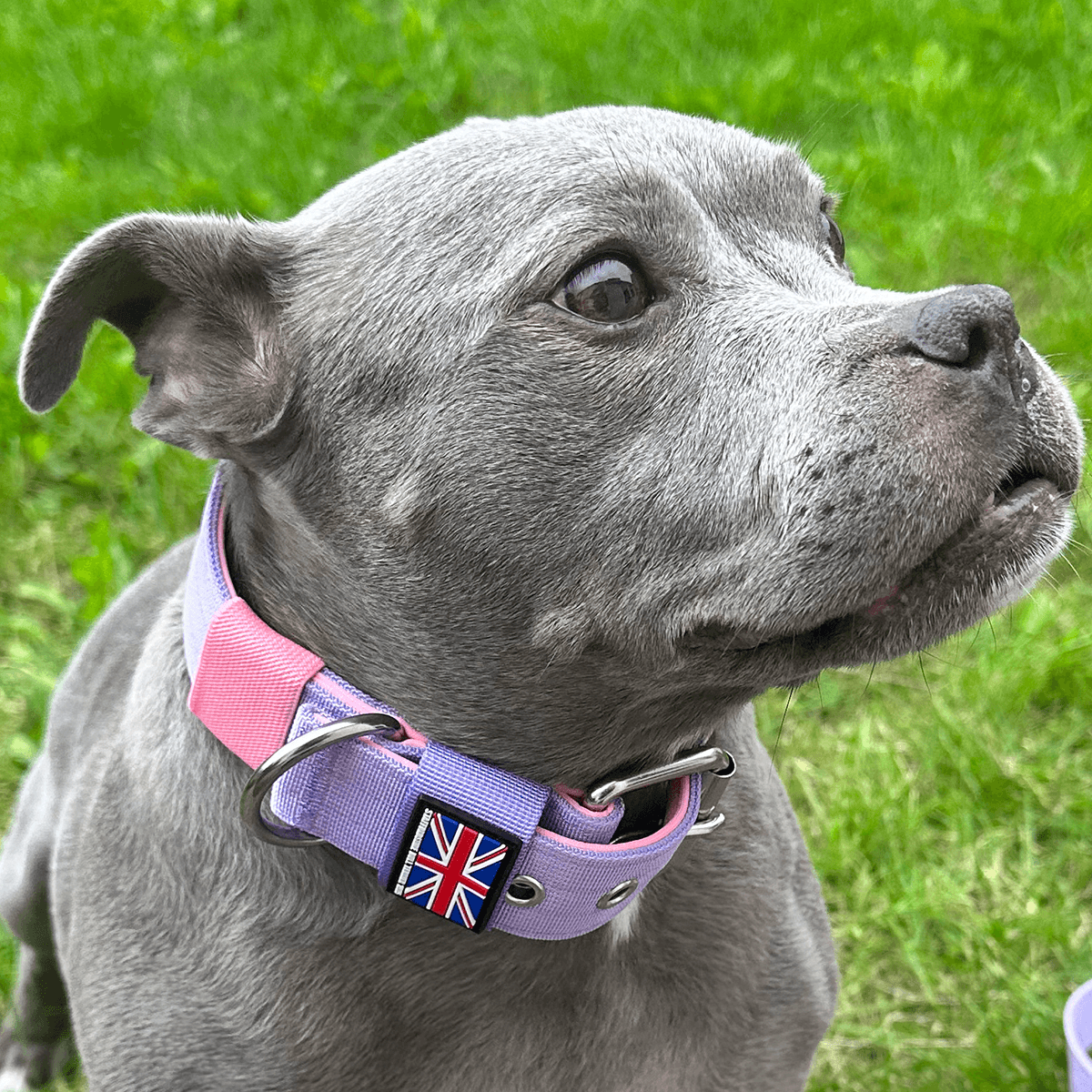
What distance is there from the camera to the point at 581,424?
2018 millimetres

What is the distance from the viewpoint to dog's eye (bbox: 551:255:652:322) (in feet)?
6.73

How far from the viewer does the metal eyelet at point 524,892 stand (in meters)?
2.04

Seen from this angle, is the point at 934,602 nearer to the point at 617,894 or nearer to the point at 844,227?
the point at 617,894

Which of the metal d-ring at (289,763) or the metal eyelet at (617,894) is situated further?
the metal eyelet at (617,894)

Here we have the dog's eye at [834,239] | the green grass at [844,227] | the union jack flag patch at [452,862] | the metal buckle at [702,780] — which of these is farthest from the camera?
the green grass at [844,227]

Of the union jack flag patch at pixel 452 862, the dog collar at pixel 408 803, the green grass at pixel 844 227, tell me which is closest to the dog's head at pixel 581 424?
the dog collar at pixel 408 803

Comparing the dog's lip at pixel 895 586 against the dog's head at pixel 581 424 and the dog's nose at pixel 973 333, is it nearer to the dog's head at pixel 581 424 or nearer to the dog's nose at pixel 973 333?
the dog's head at pixel 581 424

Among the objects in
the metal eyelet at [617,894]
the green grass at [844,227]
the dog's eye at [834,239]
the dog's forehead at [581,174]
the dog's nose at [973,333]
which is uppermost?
the dog's nose at [973,333]

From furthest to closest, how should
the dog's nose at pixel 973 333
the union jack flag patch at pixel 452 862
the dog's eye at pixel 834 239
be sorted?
1. the dog's eye at pixel 834 239
2. the union jack flag patch at pixel 452 862
3. the dog's nose at pixel 973 333

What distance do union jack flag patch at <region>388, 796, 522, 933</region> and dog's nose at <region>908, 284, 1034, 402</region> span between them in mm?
954

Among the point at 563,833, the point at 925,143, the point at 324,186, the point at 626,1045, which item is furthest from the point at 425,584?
the point at 925,143

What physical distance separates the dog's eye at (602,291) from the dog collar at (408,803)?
2.26 ft

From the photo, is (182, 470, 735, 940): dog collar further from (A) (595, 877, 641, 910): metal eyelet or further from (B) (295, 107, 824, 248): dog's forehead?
(B) (295, 107, 824, 248): dog's forehead

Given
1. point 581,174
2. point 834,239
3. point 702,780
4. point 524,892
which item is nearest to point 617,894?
point 524,892
